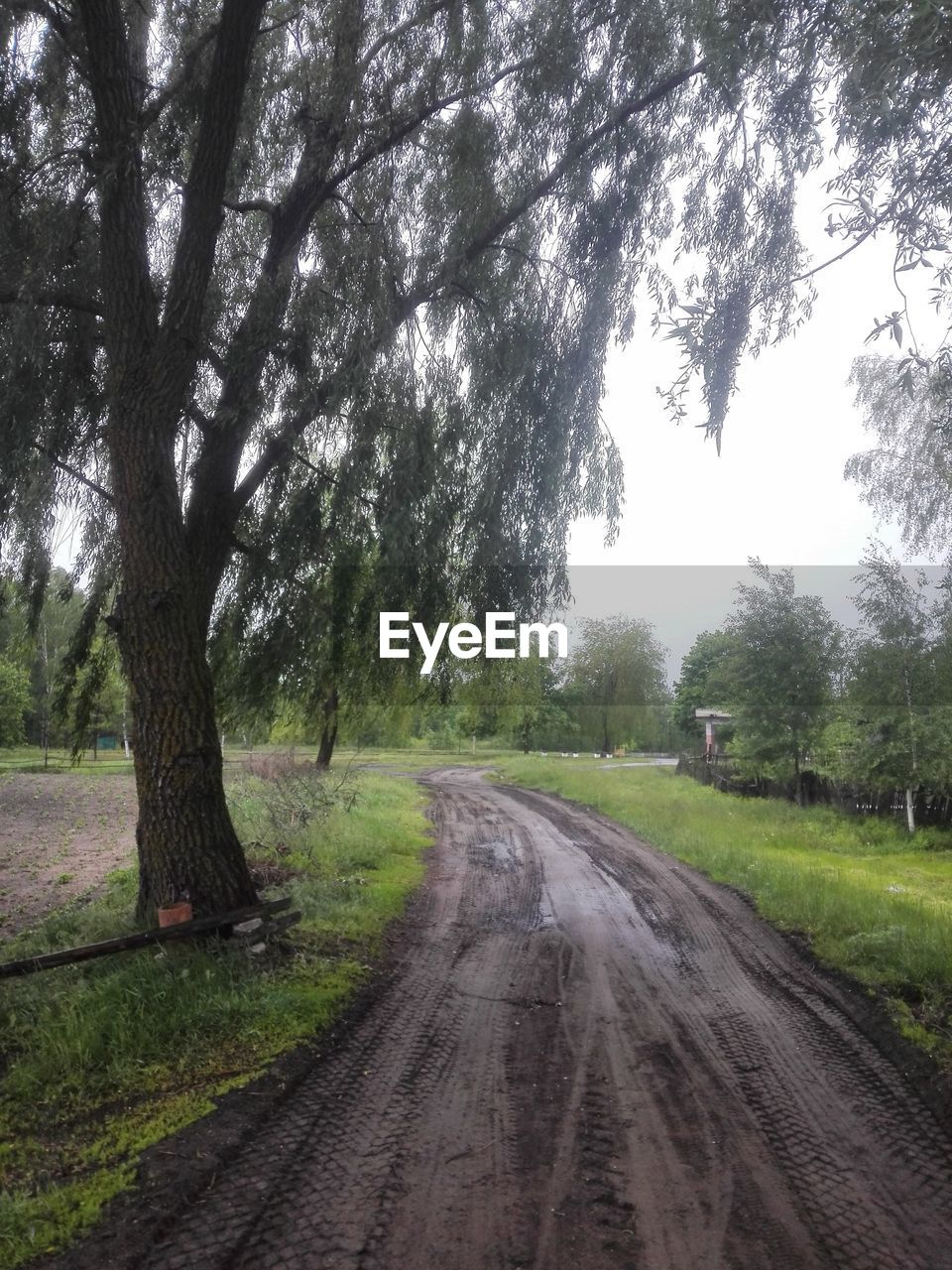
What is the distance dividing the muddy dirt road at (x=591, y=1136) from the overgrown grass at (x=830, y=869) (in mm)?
558

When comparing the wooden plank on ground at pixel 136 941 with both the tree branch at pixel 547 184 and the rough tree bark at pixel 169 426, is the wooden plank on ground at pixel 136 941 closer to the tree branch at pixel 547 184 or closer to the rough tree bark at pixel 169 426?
the rough tree bark at pixel 169 426

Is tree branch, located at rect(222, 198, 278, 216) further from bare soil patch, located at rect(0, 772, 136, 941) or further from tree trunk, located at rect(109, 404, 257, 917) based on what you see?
bare soil patch, located at rect(0, 772, 136, 941)

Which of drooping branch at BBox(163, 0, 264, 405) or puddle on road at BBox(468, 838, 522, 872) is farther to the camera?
puddle on road at BBox(468, 838, 522, 872)

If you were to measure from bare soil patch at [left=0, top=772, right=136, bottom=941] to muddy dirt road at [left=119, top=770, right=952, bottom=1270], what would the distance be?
5.26m

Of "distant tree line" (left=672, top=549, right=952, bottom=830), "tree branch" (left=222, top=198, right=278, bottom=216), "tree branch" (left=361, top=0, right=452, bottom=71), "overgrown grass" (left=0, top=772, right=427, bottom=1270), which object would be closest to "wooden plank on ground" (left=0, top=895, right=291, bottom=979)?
"overgrown grass" (left=0, top=772, right=427, bottom=1270)

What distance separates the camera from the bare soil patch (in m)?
9.98

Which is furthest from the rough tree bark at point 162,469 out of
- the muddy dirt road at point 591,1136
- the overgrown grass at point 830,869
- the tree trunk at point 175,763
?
the overgrown grass at point 830,869

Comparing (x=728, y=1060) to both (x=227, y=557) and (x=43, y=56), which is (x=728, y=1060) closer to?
(x=227, y=557)

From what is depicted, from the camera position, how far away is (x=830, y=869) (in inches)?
475

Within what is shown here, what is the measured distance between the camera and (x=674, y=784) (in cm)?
2475

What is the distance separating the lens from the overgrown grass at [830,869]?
6469 mm

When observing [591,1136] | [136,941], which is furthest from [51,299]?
[591,1136]

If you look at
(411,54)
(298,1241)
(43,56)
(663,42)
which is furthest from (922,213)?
(43,56)

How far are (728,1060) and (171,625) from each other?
484 centimetres
